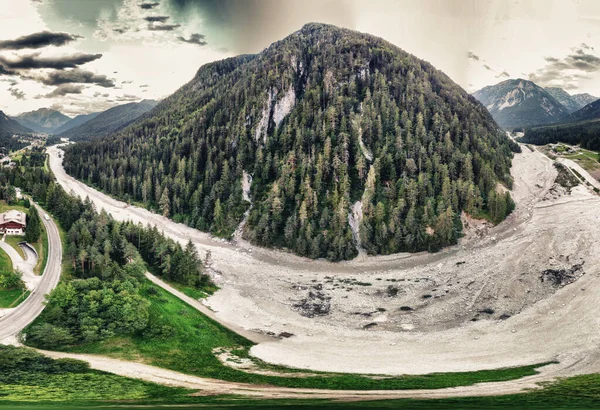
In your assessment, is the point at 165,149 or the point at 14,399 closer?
the point at 14,399

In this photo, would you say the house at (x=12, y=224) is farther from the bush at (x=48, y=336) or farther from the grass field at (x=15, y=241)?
the bush at (x=48, y=336)

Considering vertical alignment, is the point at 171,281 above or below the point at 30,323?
above

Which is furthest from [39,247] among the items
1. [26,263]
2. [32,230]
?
[26,263]

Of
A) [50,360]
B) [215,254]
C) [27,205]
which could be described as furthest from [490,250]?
[27,205]

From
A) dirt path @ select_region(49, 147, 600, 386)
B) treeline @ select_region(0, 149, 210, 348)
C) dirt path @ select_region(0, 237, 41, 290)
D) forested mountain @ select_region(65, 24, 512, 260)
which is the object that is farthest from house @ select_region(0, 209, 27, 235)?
forested mountain @ select_region(65, 24, 512, 260)

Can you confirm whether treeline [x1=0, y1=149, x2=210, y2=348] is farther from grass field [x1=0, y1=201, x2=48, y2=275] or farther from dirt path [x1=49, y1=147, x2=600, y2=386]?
dirt path [x1=49, y1=147, x2=600, y2=386]

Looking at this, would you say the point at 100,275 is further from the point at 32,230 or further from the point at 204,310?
the point at 32,230

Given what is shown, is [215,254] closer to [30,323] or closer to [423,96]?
[30,323]
